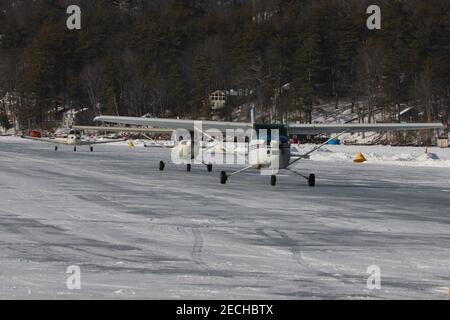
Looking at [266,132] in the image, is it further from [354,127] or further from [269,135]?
[354,127]

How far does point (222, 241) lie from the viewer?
31.1 ft

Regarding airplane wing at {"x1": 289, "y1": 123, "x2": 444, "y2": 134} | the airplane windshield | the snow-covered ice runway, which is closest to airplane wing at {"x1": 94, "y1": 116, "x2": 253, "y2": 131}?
the airplane windshield

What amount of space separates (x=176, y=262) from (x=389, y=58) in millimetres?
62545

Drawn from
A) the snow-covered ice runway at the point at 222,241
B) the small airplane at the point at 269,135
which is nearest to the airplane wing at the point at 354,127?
the small airplane at the point at 269,135

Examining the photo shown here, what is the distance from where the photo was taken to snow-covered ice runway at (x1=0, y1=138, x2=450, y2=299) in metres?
6.89

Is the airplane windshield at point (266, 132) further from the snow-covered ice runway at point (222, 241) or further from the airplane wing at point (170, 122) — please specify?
the airplane wing at point (170, 122)

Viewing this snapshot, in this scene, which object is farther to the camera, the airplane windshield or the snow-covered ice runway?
the airplane windshield

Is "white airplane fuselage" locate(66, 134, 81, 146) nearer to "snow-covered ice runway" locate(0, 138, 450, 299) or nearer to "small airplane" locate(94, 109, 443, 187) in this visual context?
"small airplane" locate(94, 109, 443, 187)

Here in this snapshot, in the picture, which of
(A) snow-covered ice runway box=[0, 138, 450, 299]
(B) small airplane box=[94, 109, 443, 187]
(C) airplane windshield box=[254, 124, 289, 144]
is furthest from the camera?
(C) airplane windshield box=[254, 124, 289, 144]

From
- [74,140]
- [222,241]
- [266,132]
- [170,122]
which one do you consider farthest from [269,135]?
[74,140]

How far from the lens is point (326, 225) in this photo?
1122 cm

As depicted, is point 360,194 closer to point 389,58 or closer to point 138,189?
point 138,189

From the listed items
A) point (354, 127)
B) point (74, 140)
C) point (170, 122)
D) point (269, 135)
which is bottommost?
point (74, 140)

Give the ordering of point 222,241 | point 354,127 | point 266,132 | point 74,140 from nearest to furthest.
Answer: point 222,241
point 266,132
point 354,127
point 74,140
